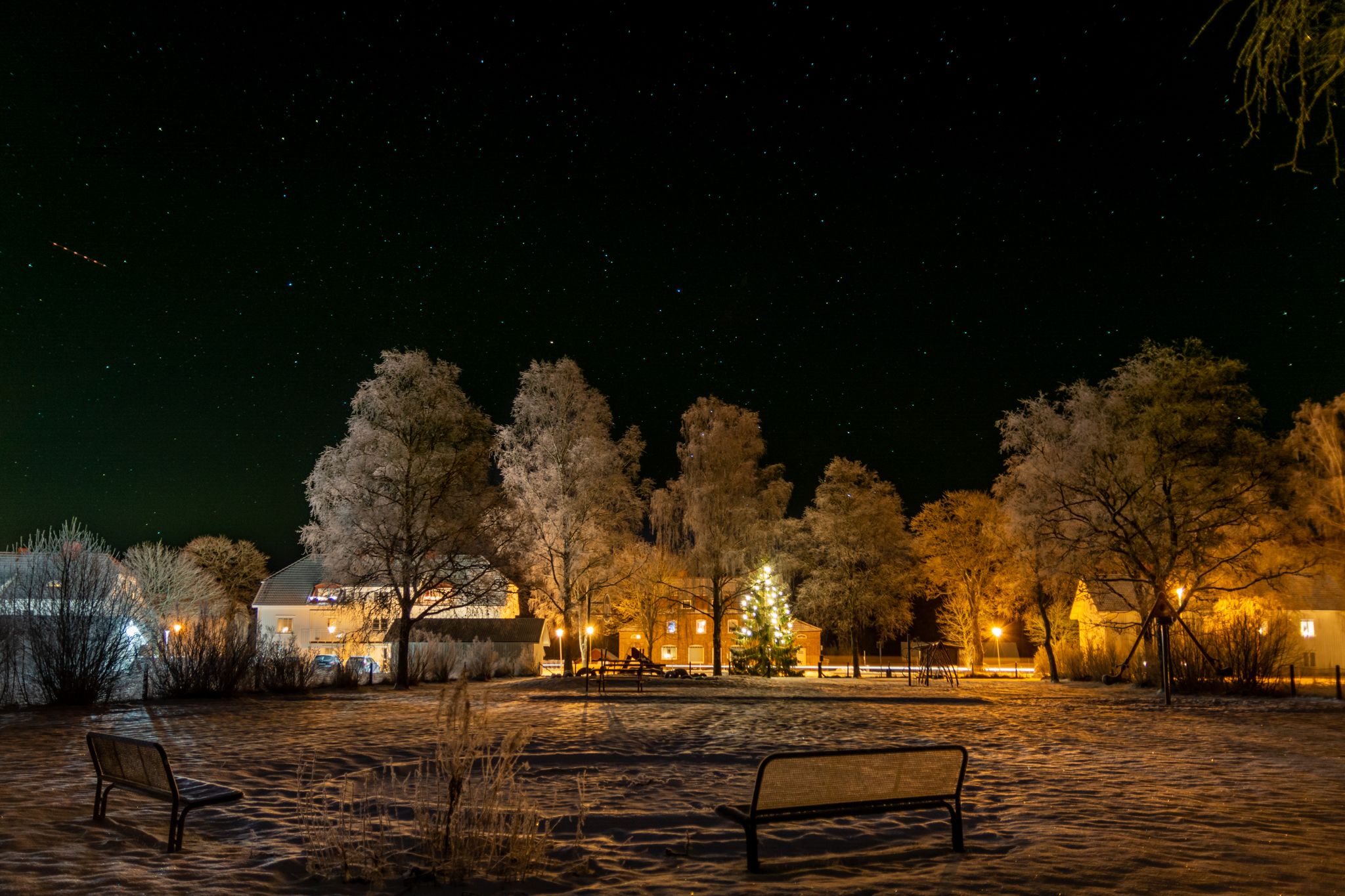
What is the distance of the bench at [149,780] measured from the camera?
6.91m

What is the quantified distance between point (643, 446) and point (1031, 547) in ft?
49.7

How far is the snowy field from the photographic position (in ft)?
20.3

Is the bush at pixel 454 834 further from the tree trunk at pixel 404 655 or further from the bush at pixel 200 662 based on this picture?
the tree trunk at pixel 404 655

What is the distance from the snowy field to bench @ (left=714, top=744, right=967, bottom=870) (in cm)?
17

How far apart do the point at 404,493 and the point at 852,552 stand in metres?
24.5

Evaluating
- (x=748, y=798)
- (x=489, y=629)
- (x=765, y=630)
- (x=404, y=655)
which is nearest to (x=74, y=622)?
(x=404, y=655)

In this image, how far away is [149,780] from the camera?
7277mm

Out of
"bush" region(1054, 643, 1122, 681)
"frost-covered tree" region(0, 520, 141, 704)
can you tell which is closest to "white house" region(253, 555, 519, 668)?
"frost-covered tree" region(0, 520, 141, 704)

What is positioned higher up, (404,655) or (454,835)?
(454,835)

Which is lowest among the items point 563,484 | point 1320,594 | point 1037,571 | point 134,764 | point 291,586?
point 134,764

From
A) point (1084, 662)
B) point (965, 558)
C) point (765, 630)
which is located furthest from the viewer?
point (965, 558)

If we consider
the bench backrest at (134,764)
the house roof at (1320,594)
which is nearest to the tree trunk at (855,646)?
the house roof at (1320,594)

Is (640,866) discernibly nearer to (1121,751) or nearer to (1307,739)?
(1121,751)

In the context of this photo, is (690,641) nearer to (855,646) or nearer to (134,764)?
(855,646)
